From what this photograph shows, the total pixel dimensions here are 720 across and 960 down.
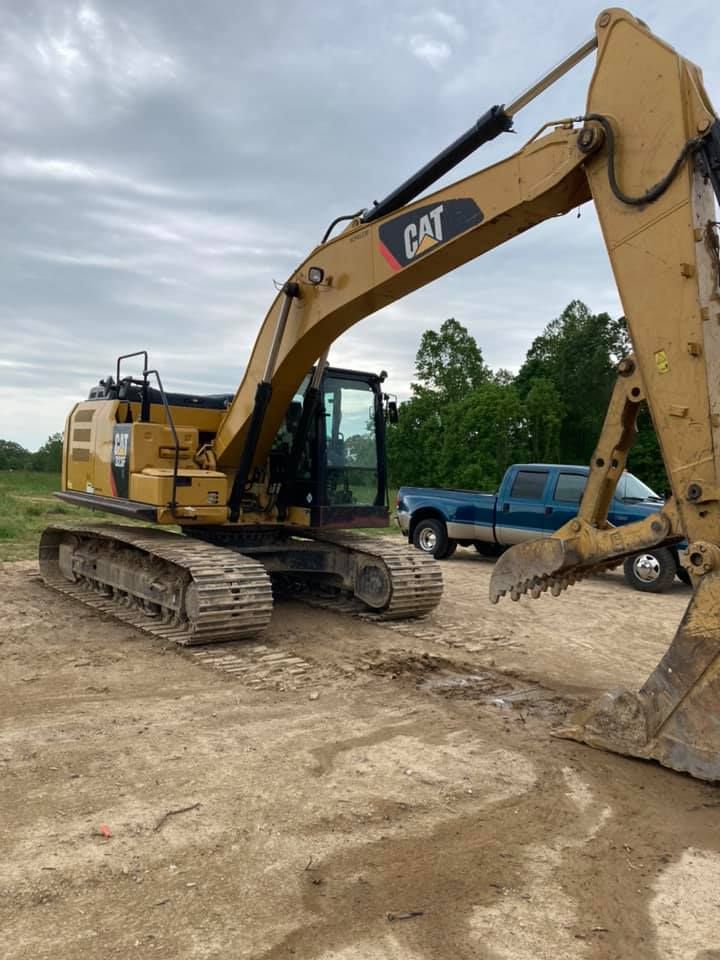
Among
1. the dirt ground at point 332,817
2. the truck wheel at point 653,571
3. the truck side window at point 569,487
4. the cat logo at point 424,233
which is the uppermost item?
the cat logo at point 424,233

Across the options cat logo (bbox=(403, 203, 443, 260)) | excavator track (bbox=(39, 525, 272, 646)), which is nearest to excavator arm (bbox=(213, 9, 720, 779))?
cat logo (bbox=(403, 203, 443, 260))

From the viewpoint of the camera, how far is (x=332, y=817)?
395 cm

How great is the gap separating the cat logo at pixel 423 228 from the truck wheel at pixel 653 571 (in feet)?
22.4

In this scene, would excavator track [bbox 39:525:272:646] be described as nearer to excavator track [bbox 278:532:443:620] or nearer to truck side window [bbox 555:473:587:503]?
excavator track [bbox 278:532:443:620]

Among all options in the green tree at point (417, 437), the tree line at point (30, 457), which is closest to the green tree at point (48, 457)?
the tree line at point (30, 457)

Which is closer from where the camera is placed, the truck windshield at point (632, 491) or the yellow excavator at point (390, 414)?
the yellow excavator at point (390, 414)

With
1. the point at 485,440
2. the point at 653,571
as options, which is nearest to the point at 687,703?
the point at 653,571

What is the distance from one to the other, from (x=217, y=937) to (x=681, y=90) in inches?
189

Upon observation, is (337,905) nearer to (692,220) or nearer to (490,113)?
(692,220)

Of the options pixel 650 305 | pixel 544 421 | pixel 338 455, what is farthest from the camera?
pixel 544 421

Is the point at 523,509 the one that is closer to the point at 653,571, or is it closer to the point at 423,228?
the point at 653,571

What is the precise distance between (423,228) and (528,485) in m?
8.14

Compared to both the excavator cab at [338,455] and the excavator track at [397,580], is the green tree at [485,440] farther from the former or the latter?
the excavator track at [397,580]

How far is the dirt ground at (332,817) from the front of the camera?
3006 millimetres
